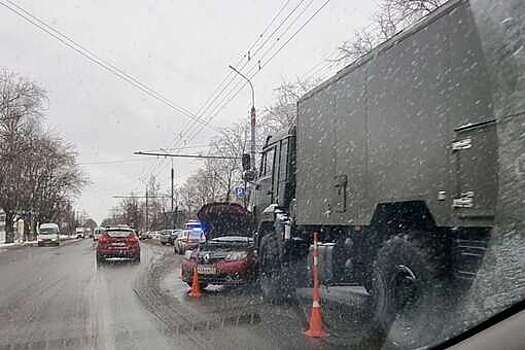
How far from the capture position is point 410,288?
6.46 metres

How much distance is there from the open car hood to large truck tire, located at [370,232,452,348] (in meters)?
8.06

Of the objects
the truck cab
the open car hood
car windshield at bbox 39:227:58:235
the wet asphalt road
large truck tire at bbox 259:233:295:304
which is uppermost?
the truck cab

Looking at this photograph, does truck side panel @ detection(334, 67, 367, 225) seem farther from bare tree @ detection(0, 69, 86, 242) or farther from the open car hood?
bare tree @ detection(0, 69, 86, 242)

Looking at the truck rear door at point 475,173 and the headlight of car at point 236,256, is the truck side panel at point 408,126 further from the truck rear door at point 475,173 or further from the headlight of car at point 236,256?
the headlight of car at point 236,256

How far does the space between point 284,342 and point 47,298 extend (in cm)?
701

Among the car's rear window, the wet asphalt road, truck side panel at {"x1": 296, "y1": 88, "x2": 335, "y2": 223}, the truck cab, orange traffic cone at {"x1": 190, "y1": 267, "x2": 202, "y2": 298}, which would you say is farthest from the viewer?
the car's rear window

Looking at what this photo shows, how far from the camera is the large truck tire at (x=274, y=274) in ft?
37.6

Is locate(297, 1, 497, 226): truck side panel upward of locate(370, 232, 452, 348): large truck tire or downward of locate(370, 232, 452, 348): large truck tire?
upward

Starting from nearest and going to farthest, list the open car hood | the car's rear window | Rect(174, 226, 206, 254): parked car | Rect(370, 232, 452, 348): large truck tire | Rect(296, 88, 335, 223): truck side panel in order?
Rect(370, 232, 452, 348): large truck tire
Rect(296, 88, 335, 223): truck side panel
the open car hood
the car's rear window
Rect(174, 226, 206, 254): parked car

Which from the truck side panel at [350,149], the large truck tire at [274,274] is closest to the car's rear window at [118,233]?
the large truck tire at [274,274]

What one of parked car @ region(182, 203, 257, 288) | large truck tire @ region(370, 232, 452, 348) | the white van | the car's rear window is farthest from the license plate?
the white van

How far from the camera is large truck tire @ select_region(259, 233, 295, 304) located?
11445mm

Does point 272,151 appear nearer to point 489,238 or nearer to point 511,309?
point 489,238

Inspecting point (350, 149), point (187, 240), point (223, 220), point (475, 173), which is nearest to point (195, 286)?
point (223, 220)
